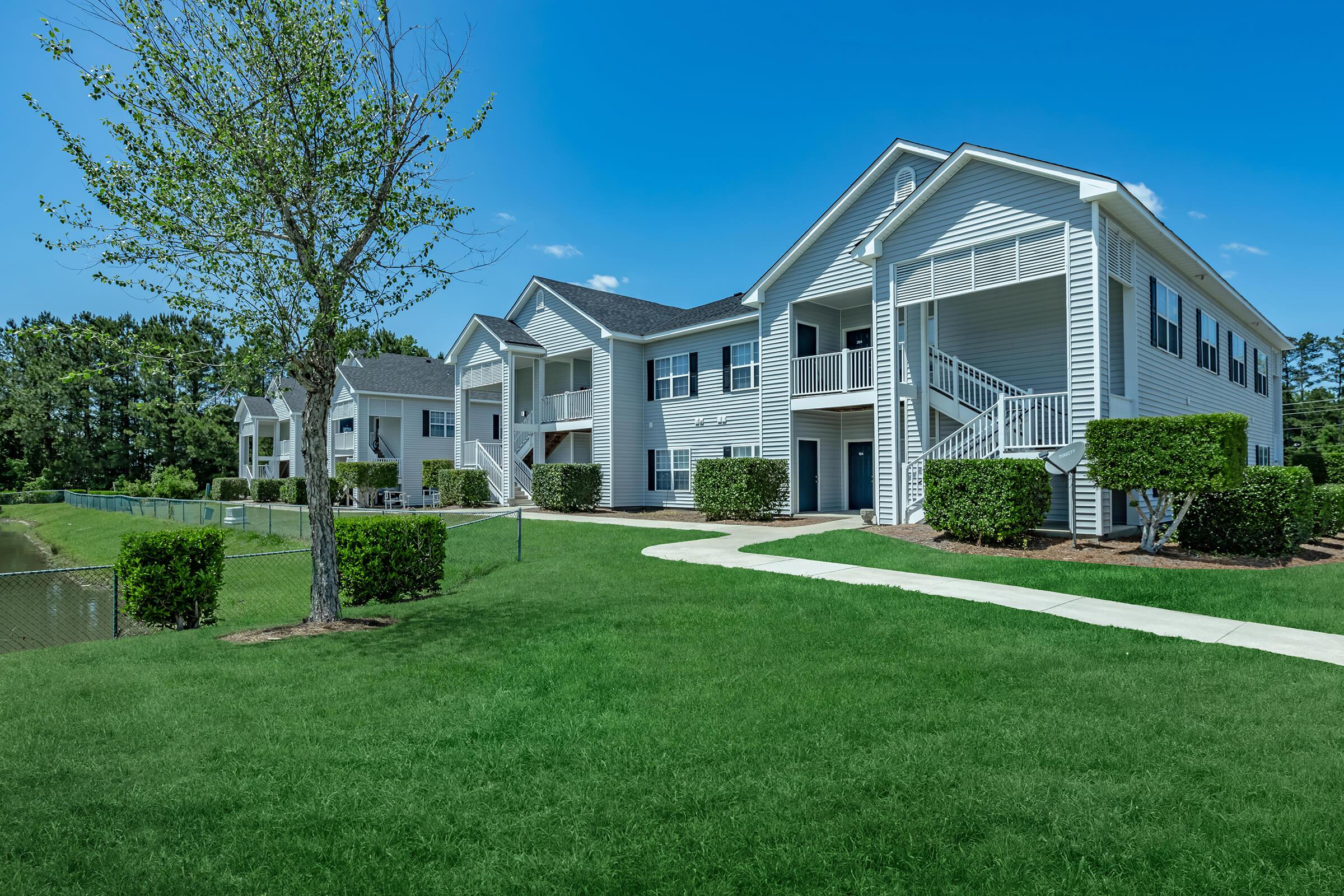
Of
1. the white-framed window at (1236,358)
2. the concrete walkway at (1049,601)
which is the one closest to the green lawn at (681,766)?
the concrete walkway at (1049,601)

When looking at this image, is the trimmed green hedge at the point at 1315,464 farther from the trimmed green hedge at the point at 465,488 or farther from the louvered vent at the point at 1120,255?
the trimmed green hedge at the point at 465,488

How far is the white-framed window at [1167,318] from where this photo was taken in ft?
52.6

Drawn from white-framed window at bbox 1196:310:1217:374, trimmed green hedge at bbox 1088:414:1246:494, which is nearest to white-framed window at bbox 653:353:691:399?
white-framed window at bbox 1196:310:1217:374

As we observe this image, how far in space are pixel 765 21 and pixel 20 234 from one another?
1326 cm

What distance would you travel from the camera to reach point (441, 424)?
36531mm

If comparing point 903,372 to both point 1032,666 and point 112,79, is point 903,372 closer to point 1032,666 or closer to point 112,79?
point 1032,666

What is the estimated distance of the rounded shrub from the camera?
38281mm

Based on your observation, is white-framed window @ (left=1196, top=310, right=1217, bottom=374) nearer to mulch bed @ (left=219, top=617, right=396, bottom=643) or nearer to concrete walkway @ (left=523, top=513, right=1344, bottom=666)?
concrete walkway @ (left=523, top=513, right=1344, bottom=666)

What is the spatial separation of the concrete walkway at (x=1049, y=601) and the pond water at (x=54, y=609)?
361 inches

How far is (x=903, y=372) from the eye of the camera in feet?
56.0

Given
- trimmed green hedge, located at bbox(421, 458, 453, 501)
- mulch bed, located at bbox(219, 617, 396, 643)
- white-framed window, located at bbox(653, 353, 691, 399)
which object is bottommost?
mulch bed, located at bbox(219, 617, 396, 643)

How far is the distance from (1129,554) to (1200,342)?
9955mm

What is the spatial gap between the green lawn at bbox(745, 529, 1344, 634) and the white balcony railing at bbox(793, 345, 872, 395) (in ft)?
23.6

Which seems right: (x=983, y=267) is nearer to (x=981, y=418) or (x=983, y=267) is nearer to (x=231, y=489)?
(x=981, y=418)
